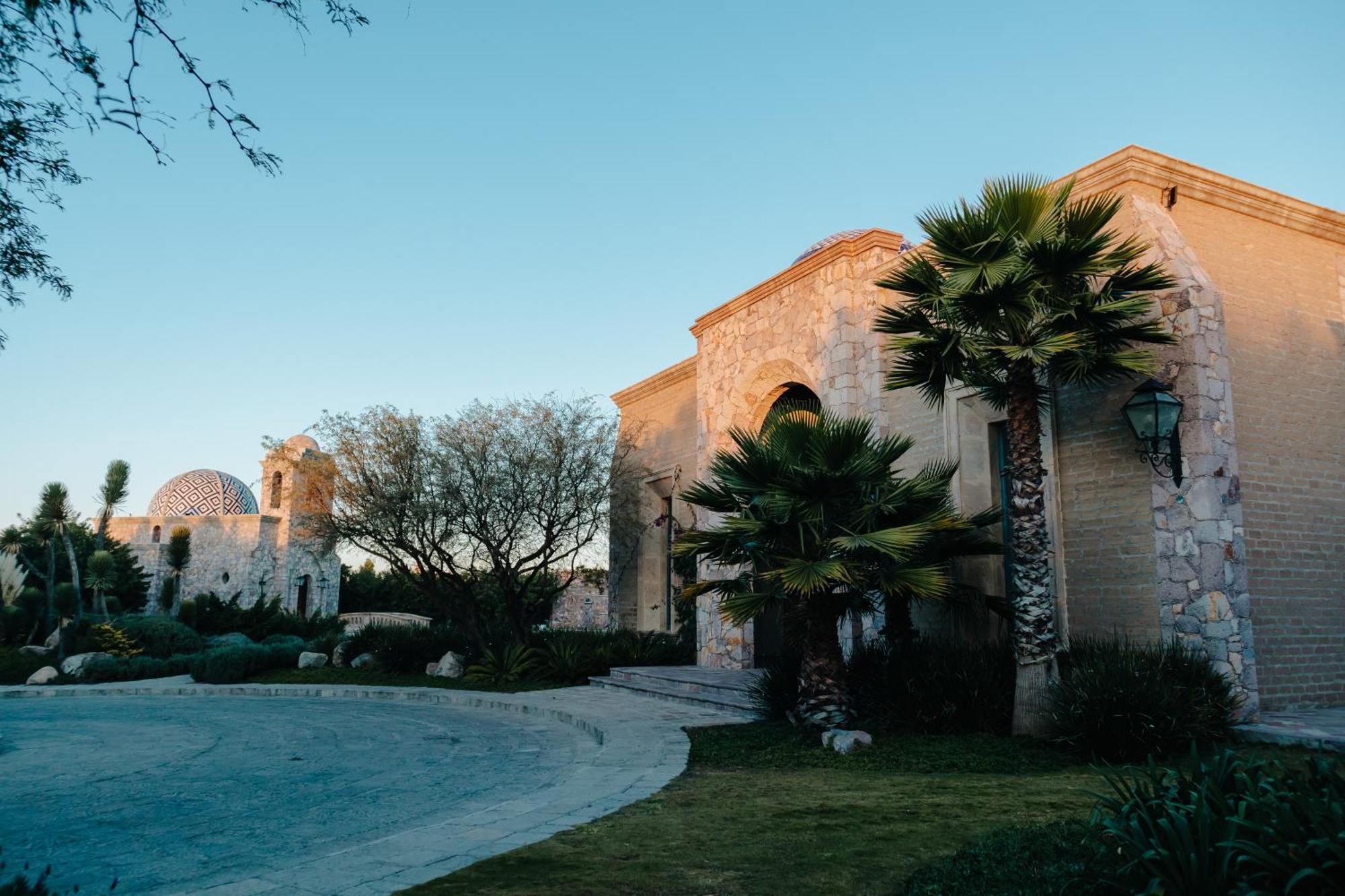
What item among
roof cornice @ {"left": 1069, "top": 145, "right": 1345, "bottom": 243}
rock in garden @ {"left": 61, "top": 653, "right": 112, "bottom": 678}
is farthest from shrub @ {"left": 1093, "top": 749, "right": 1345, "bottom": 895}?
rock in garden @ {"left": 61, "top": 653, "right": 112, "bottom": 678}

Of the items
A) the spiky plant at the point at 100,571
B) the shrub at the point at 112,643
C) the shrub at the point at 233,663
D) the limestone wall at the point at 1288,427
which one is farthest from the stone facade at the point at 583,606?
the limestone wall at the point at 1288,427

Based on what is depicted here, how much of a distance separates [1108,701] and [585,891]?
541 centimetres

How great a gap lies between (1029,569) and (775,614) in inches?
362

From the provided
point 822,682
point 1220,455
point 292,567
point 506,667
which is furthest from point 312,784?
point 292,567

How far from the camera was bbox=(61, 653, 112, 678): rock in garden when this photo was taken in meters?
18.9

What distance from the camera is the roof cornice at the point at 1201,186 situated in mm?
10352

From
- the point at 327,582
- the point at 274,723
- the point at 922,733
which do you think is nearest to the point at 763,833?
the point at 922,733

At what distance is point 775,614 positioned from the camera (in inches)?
697

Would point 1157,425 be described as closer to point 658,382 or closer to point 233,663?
point 658,382

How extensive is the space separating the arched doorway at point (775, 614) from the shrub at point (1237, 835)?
1224cm

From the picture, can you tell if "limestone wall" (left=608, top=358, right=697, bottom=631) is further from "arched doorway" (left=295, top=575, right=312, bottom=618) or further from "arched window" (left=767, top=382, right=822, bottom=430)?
"arched doorway" (left=295, top=575, right=312, bottom=618)

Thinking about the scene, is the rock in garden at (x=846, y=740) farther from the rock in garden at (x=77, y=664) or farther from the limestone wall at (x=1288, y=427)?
the rock in garden at (x=77, y=664)

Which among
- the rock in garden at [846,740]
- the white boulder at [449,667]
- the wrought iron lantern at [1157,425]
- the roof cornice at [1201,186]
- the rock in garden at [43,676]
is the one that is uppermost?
the roof cornice at [1201,186]

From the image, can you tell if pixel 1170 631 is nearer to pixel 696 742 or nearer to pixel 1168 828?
pixel 696 742
